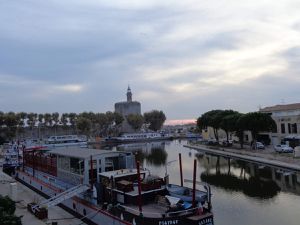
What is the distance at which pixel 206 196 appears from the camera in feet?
71.6

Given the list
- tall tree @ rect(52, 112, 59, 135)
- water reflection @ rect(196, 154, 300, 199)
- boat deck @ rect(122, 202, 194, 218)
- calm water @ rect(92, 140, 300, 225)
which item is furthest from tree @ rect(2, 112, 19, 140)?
boat deck @ rect(122, 202, 194, 218)

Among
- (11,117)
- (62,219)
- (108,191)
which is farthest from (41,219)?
(11,117)

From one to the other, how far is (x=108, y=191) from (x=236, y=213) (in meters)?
10.2

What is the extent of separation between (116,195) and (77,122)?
132 meters

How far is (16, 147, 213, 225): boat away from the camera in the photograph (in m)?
19.4

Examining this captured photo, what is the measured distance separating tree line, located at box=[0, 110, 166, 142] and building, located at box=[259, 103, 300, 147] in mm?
76280

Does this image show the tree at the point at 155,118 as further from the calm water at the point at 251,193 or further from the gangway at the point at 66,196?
the gangway at the point at 66,196

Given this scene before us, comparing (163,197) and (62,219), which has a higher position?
(163,197)

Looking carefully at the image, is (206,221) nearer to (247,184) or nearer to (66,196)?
(66,196)

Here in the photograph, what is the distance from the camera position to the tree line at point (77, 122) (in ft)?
411

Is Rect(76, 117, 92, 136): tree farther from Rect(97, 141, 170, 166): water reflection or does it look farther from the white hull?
the white hull

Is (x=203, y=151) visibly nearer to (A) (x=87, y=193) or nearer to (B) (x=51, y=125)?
(A) (x=87, y=193)

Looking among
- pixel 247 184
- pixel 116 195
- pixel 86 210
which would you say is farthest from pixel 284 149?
pixel 116 195

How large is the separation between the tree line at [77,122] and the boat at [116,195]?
285 ft
